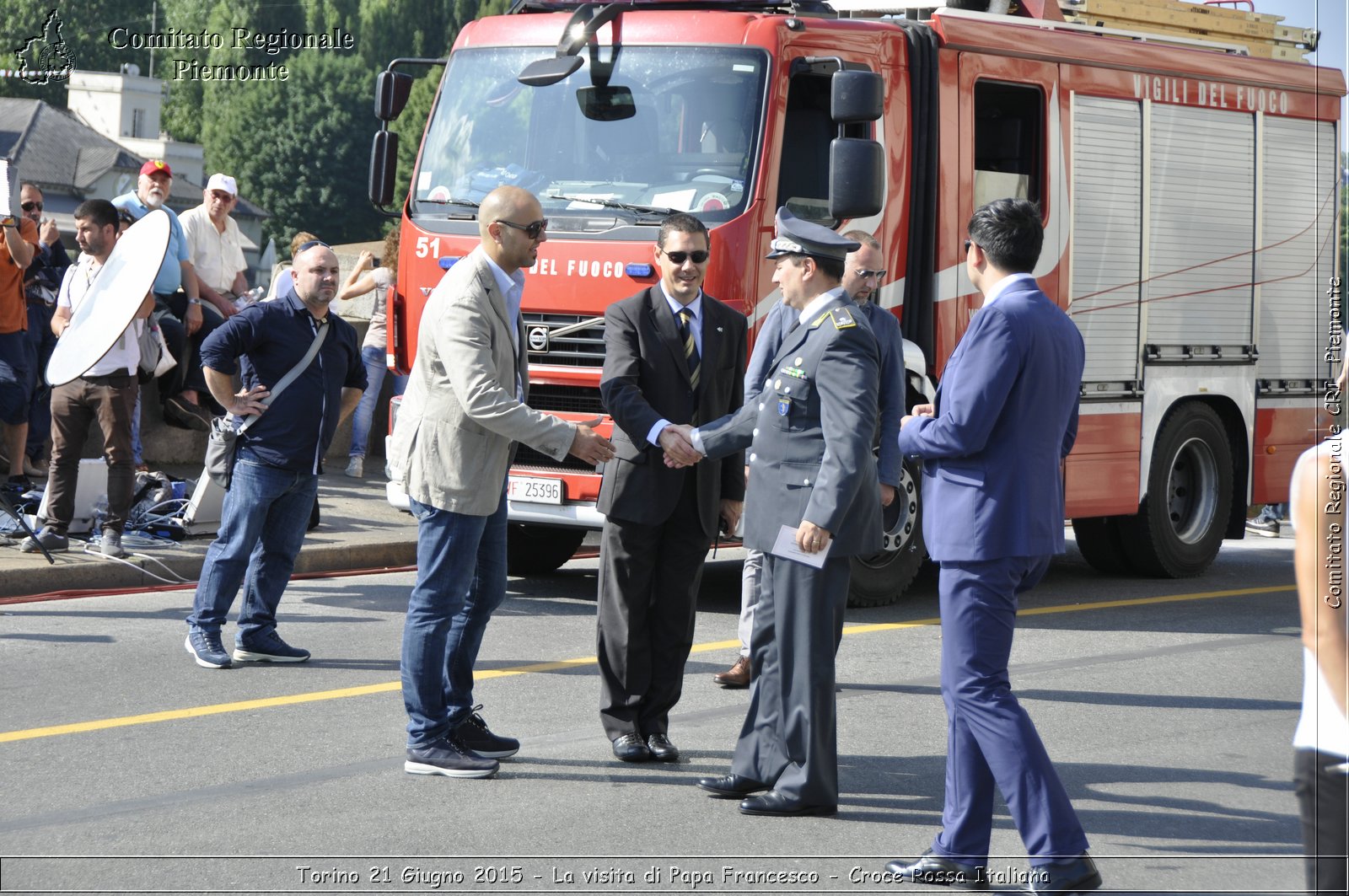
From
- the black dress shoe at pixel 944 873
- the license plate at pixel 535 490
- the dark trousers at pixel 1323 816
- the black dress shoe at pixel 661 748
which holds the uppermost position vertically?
the license plate at pixel 535 490

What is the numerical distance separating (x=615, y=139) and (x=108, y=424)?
10.8ft

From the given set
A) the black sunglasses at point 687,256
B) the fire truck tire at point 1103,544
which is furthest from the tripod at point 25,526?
the fire truck tire at point 1103,544

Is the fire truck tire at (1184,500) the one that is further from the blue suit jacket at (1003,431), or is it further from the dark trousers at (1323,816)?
the dark trousers at (1323,816)

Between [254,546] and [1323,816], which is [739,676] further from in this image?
[1323,816]

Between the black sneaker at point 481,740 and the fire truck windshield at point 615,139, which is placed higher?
the fire truck windshield at point 615,139

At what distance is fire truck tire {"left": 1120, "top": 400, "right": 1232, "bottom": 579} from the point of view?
443 inches

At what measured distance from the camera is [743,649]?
302 inches

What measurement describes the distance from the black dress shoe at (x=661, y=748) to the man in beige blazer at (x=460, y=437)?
2.07 ft

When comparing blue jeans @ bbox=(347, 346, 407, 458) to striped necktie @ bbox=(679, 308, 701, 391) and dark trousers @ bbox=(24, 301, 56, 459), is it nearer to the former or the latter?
dark trousers @ bbox=(24, 301, 56, 459)

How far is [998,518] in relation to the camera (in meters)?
4.70

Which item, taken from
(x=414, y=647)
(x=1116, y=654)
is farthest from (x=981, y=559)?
(x=1116, y=654)

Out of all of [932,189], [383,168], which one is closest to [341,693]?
[383,168]

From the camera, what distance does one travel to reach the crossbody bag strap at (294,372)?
7.63m

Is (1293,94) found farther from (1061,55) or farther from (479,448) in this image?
(479,448)
